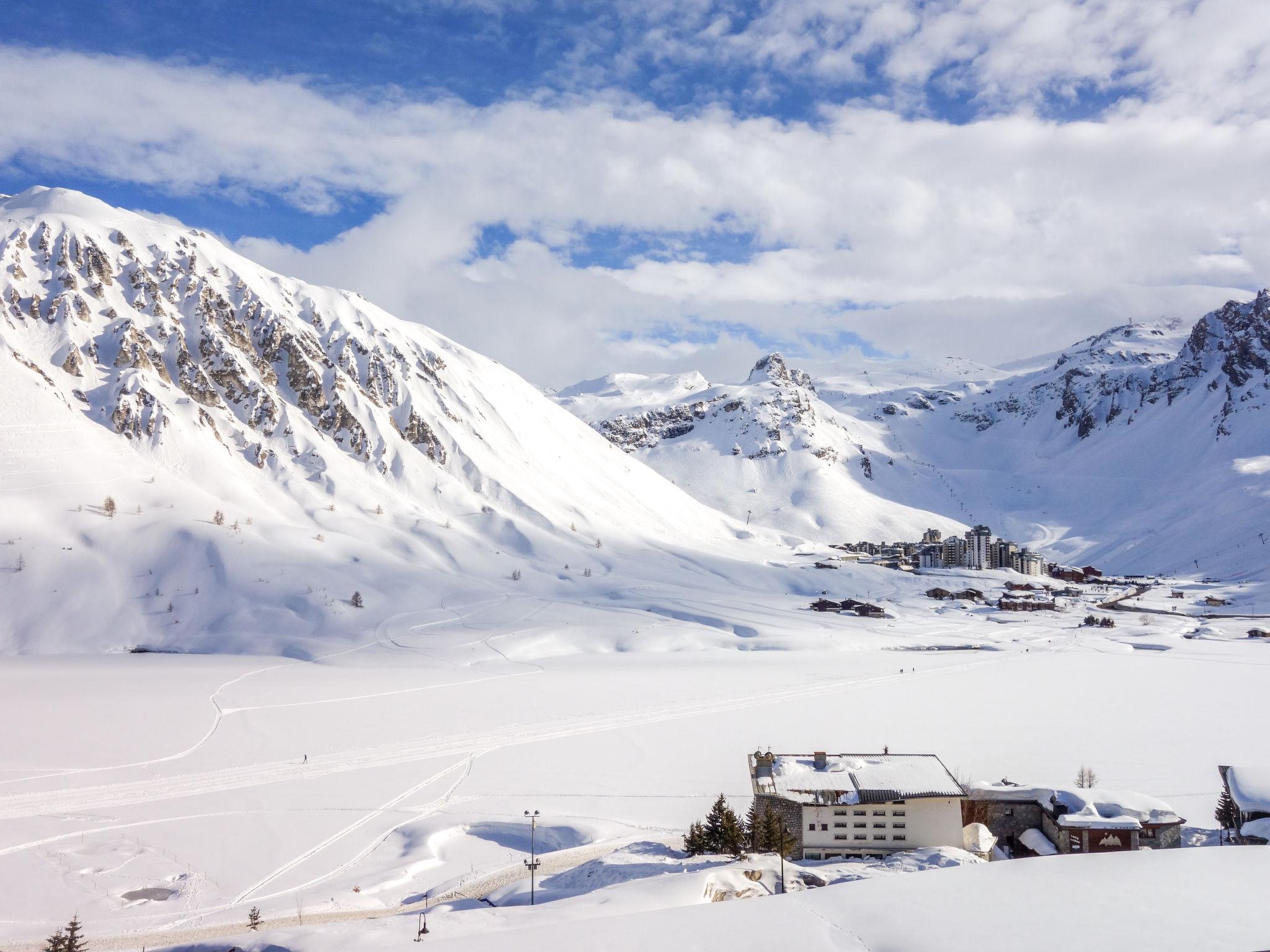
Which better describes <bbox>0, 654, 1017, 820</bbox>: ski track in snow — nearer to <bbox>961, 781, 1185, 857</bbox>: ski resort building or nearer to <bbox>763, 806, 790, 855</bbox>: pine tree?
<bbox>763, 806, 790, 855</bbox>: pine tree

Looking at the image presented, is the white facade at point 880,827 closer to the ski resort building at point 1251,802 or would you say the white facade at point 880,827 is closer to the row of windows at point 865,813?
the row of windows at point 865,813

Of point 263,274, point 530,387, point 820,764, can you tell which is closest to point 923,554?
point 530,387

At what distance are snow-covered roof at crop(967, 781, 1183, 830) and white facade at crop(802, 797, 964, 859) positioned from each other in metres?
3.32

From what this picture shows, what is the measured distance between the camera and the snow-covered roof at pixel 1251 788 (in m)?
22.7

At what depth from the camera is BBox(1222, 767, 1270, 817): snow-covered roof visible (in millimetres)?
22672

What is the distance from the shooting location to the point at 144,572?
79188 mm

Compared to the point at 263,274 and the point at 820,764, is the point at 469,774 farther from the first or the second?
the point at 263,274

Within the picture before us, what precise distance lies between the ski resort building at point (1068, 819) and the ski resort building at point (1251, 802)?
2.00 meters

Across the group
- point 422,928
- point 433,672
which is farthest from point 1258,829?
point 433,672

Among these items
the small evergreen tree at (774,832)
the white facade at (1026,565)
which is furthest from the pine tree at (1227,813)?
the white facade at (1026,565)

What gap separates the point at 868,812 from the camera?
27.9 m

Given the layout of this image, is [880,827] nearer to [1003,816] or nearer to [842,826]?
[842,826]

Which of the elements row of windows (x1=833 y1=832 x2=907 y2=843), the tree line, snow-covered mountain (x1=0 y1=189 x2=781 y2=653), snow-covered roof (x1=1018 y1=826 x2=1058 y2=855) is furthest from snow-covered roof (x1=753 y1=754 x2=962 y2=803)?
snow-covered mountain (x1=0 y1=189 x2=781 y2=653)

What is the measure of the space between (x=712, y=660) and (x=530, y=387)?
4584 inches
